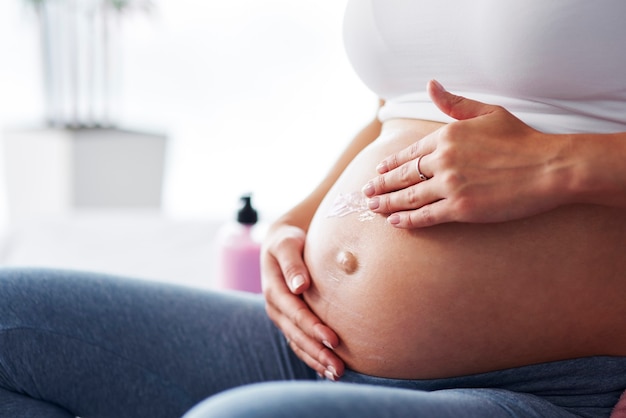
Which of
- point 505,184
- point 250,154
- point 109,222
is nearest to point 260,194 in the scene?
point 250,154

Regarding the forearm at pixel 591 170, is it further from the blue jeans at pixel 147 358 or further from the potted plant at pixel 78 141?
the potted plant at pixel 78 141

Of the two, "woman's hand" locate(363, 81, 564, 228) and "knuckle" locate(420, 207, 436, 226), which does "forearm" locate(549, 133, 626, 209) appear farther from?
"knuckle" locate(420, 207, 436, 226)

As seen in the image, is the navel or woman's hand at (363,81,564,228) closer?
woman's hand at (363,81,564,228)

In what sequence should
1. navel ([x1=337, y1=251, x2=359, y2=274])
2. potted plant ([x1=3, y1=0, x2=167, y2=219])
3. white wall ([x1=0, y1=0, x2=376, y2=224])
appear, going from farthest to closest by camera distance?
white wall ([x1=0, y1=0, x2=376, y2=224]) < potted plant ([x1=3, y1=0, x2=167, y2=219]) < navel ([x1=337, y1=251, x2=359, y2=274])

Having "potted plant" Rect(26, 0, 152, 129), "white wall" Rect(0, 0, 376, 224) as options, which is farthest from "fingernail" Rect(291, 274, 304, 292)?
"potted plant" Rect(26, 0, 152, 129)

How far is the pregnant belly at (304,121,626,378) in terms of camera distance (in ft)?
1.94

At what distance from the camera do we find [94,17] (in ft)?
9.07

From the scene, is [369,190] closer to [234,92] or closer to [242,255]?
[242,255]

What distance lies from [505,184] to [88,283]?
19.4 inches

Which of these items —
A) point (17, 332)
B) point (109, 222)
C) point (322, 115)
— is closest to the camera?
point (17, 332)

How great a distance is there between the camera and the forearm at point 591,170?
56cm

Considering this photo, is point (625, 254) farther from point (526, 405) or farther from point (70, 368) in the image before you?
point (70, 368)

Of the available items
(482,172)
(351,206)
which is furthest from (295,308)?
(482,172)

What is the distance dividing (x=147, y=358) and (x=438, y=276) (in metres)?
0.35
